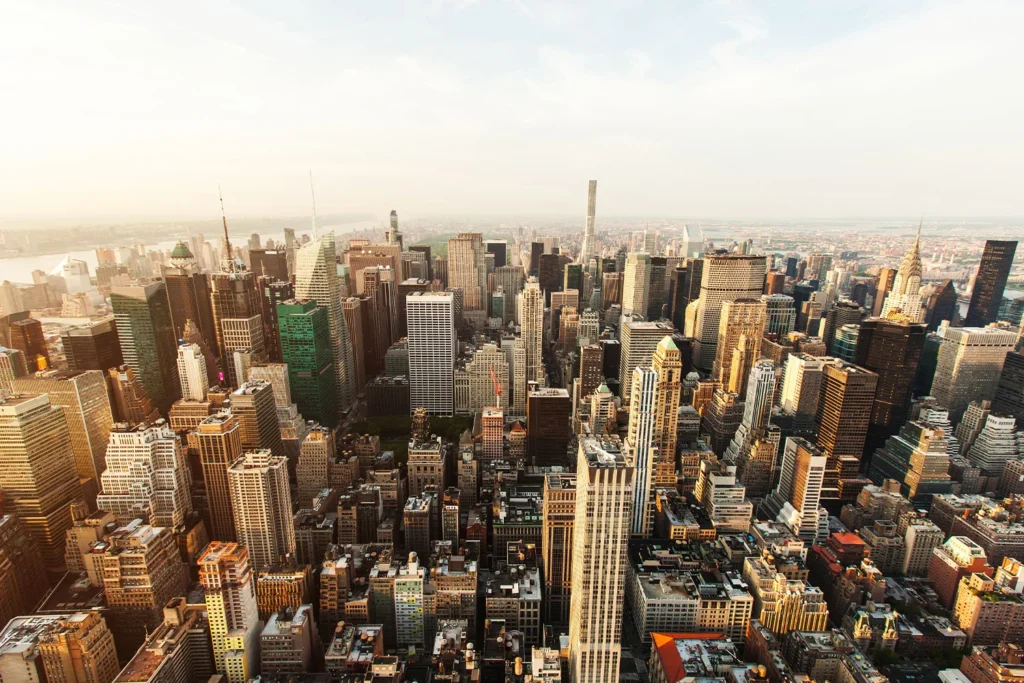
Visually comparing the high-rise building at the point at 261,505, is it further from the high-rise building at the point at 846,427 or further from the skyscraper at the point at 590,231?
the skyscraper at the point at 590,231

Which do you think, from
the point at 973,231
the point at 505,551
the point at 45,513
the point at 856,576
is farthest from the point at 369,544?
the point at 973,231

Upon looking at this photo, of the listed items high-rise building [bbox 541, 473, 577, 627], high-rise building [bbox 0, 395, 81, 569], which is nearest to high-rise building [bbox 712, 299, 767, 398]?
high-rise building [bbox 541, 473, 577, 627]

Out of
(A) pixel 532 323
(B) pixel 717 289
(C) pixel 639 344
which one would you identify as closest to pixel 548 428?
(C) pixel 639 344

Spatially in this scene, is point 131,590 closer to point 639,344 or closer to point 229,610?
point 229,610

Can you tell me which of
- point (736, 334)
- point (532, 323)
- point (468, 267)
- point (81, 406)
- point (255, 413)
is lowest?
point (255, 413)

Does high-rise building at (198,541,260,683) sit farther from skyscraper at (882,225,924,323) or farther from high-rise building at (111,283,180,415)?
skyscraper at (882,225,924,323)

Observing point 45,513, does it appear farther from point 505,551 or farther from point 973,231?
point 973,231
